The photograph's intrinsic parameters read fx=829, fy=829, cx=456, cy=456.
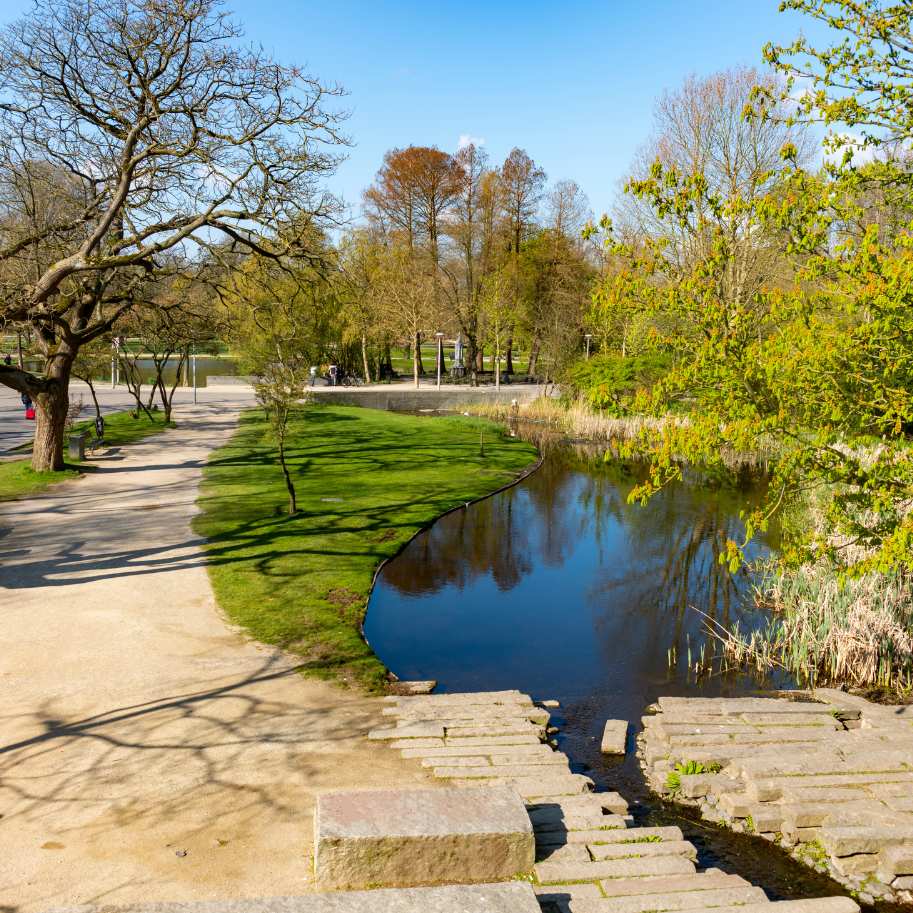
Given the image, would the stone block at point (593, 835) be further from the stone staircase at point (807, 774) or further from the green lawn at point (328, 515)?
the green lawn at point (328, 515)

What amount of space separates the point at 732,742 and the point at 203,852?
5.30m

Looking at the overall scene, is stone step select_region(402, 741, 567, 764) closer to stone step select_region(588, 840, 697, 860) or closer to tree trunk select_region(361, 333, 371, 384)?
stone step select_region(588, 840, 697, 860)

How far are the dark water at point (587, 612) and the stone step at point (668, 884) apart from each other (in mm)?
1467

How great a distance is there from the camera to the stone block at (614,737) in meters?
8.95

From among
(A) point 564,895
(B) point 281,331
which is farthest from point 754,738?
(B) point 281,331

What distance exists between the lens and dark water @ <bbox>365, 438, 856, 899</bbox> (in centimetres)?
882

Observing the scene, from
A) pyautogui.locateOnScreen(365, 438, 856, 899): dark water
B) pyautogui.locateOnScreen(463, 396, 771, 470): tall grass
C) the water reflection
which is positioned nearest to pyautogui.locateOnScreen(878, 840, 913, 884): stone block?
pyautogui.locateOnScreen(365, 438, 856, 899): dark water

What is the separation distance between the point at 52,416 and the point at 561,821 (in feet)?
57.4

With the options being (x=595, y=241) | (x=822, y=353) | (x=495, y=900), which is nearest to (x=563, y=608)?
(x=822, y=353)

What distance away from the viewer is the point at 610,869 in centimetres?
570

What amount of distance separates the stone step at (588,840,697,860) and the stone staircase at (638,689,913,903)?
1.52 meters

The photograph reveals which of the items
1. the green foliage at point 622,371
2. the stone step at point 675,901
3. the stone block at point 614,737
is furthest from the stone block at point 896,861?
the green foliage at point 622,371

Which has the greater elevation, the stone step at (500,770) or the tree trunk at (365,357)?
the tree trunk at (365,357)

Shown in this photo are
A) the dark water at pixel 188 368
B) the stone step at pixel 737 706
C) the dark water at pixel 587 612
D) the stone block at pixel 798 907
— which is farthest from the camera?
the dark water at pixel 188 368
